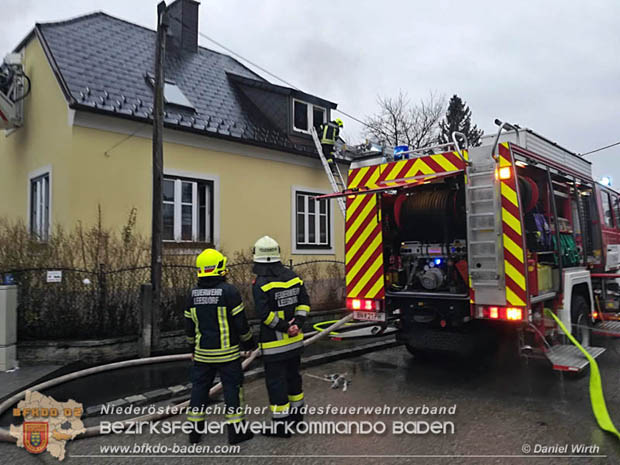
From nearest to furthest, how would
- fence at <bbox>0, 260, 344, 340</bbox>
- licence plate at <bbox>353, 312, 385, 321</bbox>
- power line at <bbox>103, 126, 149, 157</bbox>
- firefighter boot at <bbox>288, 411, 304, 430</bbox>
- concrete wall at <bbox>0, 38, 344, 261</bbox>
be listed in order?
firefighter boot at <bbox>288, 411, 304, 430</bbox> < licence plate at <bbox>353, 312, 385, 321</bbox> < fence at <bbox>0, 260, 344, 340</bbox> < concrete wall at <bbox>0, 38, 344, 261</bbox> < power line at <bbox>103, 126, 149, 157</bbox>

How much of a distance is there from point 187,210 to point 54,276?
3.64 m

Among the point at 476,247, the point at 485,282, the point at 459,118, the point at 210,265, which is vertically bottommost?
the point at 485,282

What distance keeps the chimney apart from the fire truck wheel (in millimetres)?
12109

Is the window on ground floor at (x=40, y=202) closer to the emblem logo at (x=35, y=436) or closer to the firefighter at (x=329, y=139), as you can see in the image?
the emblem logo at (x=35, y=436)

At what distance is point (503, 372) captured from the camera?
5.93 m

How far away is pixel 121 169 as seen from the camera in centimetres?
902

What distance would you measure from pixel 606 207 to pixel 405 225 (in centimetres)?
422

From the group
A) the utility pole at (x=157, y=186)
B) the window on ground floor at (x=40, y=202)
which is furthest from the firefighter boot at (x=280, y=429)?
the window on ground floor at (x=40, y=202)

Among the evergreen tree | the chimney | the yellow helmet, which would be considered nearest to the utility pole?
the yellow helmet

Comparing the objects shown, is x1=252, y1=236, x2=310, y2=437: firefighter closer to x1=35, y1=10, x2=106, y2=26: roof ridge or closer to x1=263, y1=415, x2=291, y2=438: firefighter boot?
x1=263, y1=415, x2=291, y2=438: firefighter boot

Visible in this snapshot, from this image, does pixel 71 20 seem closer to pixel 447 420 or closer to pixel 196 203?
pixel 196 203

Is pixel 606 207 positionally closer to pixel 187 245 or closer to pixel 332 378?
pixel 332 378

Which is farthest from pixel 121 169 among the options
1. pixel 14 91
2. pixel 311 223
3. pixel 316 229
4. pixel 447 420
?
pixel 447 420

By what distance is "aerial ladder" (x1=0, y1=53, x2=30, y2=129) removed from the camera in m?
10.3
